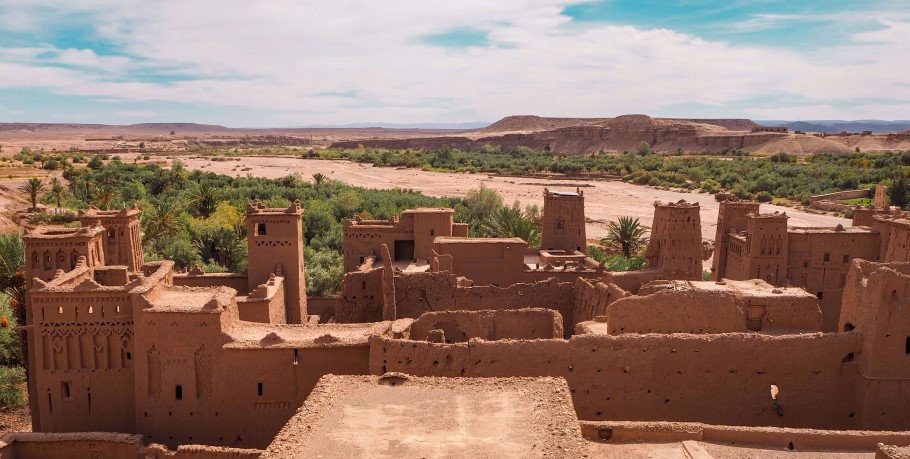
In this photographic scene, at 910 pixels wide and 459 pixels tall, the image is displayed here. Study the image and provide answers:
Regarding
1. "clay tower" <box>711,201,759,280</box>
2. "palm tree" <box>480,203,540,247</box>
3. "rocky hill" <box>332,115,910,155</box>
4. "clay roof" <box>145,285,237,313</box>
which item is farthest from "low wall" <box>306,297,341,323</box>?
"rocky hill" <box>332,115,910,155</box>

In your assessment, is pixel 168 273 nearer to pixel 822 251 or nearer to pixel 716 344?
pixel 716 344

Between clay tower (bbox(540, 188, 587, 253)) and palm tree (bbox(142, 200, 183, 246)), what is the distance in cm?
1709

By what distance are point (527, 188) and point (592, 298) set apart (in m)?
57.2

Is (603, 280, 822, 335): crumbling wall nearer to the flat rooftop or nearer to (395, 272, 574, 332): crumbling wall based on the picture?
the flat rooftop

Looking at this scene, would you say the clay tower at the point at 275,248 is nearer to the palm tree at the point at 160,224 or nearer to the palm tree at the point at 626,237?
the palm tree at the point at 160,224

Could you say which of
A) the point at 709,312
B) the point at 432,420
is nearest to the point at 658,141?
the point at 709,312

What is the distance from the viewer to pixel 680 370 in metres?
13.4

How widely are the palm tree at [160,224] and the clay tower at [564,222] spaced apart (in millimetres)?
17090

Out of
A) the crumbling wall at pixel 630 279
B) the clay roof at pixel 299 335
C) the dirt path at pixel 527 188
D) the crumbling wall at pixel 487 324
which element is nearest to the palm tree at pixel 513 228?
the crumbling wall at pixel 630 279

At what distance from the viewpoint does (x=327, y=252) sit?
3056cm

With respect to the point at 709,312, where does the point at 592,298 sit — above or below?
below

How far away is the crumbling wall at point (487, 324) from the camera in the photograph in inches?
597

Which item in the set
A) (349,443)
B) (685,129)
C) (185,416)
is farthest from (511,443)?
(685,129)

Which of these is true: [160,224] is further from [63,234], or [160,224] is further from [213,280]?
[63,234]
